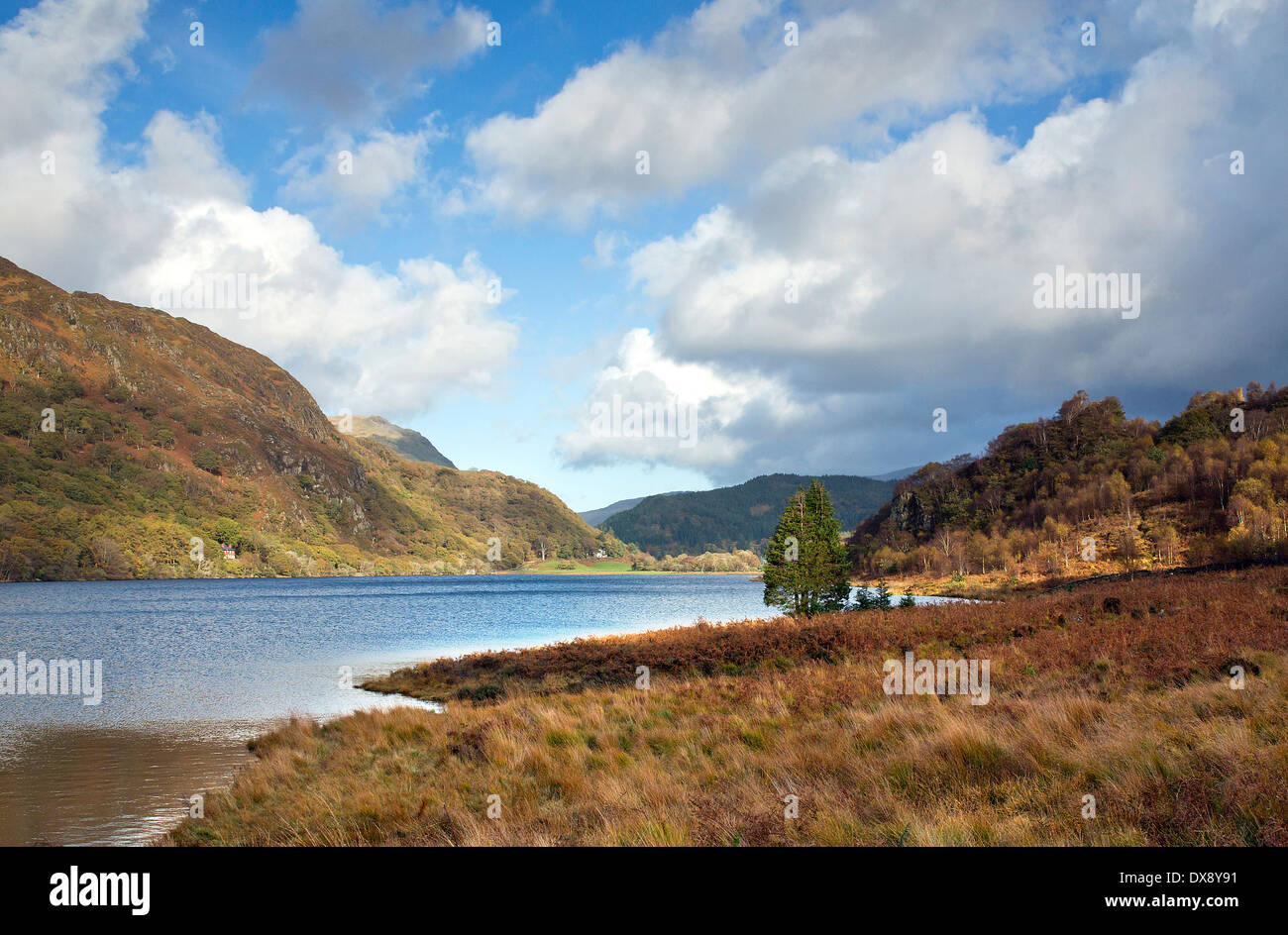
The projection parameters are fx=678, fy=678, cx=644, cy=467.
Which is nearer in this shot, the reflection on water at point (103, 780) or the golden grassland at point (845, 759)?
the golden grassland at point (845, 759)

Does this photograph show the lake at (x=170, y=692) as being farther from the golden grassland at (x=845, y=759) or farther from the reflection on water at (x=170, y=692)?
the golden grassland at (x=845, y=759)

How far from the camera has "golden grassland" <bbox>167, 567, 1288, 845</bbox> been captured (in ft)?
20.6

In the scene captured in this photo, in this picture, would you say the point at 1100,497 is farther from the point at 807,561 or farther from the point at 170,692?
the point at 170,692

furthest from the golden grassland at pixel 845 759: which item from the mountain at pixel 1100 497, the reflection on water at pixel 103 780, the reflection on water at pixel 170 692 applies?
the mountain at pixel 1100 497

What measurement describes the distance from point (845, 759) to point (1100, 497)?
121318mm

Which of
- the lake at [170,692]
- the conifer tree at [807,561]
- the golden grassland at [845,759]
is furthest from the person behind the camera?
the conifer tree at [807,561]

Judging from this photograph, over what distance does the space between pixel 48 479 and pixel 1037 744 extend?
234 metres

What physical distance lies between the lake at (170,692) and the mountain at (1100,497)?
6110cm

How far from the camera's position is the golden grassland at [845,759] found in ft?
20.6

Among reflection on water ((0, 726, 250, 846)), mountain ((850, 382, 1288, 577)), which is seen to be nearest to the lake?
reflection on water ((0, 726, 250, 846))

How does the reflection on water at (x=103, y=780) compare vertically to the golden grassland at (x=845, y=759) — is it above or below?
below

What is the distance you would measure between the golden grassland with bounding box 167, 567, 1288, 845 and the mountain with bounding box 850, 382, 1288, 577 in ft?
204

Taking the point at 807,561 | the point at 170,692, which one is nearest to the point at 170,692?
the point at 170,692
